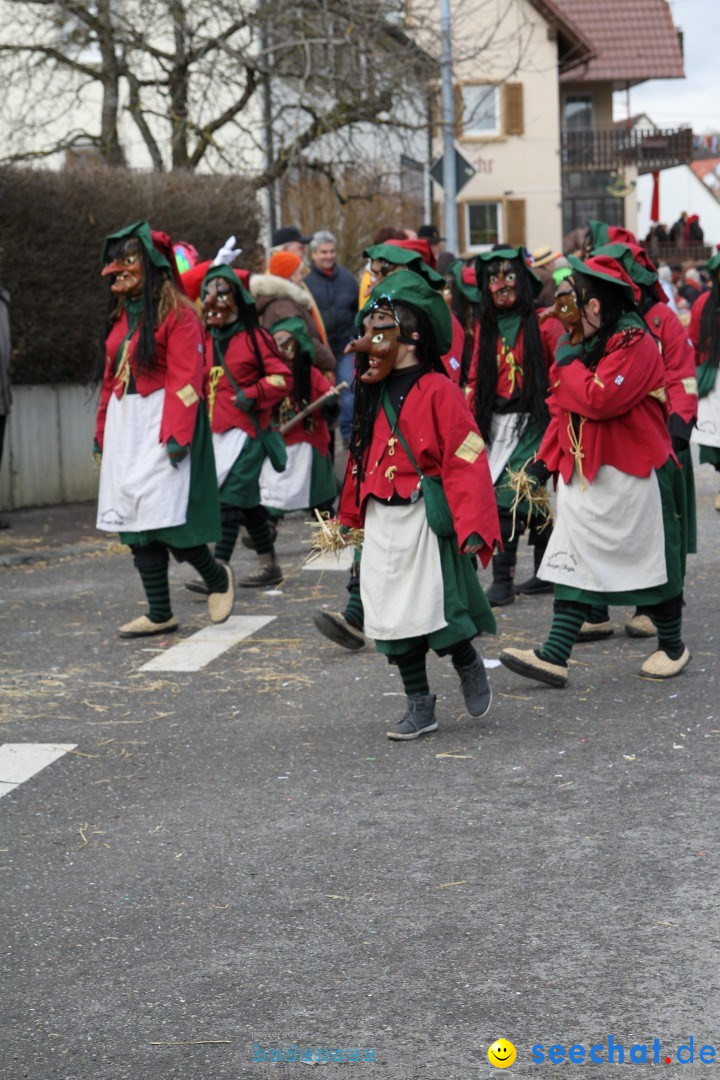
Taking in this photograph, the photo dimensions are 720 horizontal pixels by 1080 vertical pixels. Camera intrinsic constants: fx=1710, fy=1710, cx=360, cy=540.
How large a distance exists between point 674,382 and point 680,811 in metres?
2.66

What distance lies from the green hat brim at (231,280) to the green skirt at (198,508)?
104 centimetres

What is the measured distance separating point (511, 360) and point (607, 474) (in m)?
2.06

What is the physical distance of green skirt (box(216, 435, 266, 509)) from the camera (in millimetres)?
9172

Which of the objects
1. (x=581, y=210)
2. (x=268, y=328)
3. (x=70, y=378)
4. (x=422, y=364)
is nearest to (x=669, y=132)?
(x=581, y=210)

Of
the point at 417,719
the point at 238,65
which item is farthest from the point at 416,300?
the point at 238,65

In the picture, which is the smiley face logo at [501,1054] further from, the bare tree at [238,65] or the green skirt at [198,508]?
the bare tree at [238,65]

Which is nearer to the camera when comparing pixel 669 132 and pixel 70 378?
pixel 70 378

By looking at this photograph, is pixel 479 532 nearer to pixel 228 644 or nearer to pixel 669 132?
pixel 228 644

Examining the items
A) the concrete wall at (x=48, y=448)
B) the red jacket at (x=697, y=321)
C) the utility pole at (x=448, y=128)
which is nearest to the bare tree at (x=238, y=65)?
the utility pole at (x=448, y=128)

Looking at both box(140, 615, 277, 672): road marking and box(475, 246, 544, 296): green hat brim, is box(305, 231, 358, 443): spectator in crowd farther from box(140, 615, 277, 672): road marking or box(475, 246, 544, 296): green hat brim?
box(140, 615, 277, 672): road marking

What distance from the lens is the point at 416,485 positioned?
600 cm

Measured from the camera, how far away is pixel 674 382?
286 inches

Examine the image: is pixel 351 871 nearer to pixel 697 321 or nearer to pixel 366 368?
pixel 366 368

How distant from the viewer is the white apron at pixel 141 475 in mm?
8055
